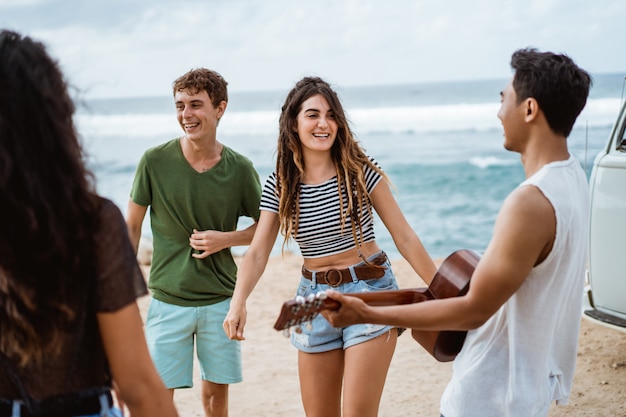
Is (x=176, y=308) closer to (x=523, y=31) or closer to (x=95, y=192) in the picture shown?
(x=95, y=192)

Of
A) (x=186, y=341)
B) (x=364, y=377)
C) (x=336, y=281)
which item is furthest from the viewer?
(x=186, y=341)

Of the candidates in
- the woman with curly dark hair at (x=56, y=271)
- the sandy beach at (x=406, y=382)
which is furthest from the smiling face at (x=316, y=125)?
the sandy beach at (x=406, y=382)

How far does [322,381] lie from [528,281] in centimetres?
177

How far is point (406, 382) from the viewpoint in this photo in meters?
6.40

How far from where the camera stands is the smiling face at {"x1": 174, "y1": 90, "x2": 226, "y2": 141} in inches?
179

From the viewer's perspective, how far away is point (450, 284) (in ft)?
9.23

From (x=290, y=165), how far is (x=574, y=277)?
1.99 meters

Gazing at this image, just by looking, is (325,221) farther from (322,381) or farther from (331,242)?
(322,381)

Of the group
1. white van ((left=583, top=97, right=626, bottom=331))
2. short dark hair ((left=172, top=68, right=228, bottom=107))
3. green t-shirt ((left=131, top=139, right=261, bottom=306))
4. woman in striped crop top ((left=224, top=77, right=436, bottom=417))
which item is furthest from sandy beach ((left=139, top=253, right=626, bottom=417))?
short dark hair ((left=172, top=68, right=228, bottom=107))

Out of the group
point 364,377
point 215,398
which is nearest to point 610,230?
point 364,377

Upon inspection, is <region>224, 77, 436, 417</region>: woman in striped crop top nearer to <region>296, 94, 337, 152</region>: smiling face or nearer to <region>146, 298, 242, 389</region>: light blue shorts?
<region>296, 94, 337, 152</region>: smiling face

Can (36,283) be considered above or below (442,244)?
above

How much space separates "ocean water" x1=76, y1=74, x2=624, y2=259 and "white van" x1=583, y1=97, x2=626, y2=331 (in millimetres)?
2080

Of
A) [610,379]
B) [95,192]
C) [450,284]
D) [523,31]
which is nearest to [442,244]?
[610,379]
